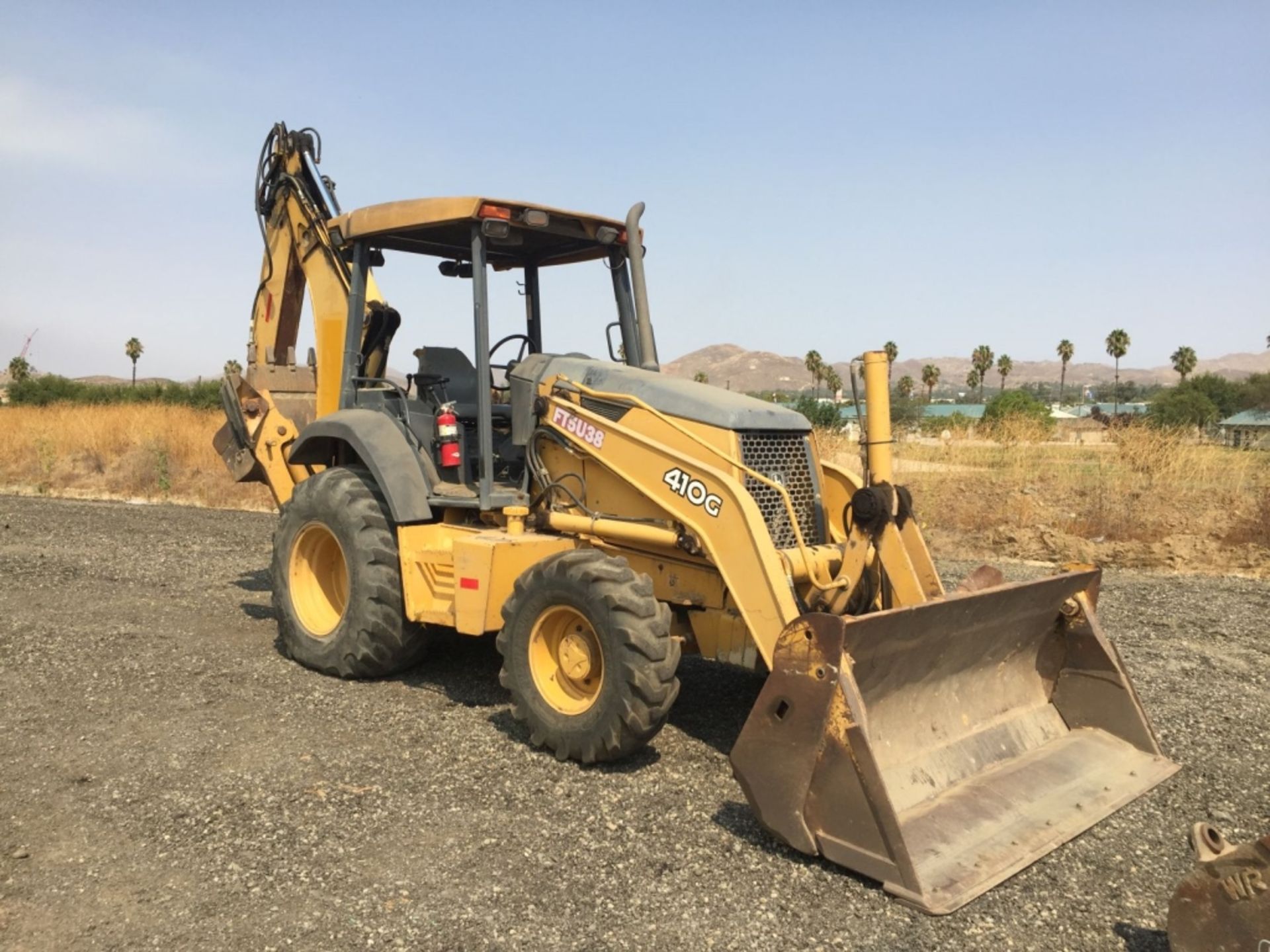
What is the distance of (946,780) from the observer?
435 centimetres

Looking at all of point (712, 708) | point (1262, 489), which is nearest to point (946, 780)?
point (712, 708)

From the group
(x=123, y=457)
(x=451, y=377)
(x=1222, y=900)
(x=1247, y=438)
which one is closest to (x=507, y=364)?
(x=451, y=377)

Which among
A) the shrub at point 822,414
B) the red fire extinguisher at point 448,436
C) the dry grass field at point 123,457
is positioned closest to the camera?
the red fire extinguisher at point 448,436

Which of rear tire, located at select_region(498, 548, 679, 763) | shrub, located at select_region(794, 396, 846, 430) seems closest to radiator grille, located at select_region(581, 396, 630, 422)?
rear tire, located at select_region(498, 548, 679, 763)

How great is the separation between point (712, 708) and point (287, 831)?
100.0 inches

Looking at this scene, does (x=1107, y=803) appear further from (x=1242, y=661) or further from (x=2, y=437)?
(x=2, y=437)

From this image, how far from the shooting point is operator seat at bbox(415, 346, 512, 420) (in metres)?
6.65

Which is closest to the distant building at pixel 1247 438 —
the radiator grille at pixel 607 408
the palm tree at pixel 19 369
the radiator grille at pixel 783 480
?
the radiator grille at pixel 783 480

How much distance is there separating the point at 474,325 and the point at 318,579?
2122mm

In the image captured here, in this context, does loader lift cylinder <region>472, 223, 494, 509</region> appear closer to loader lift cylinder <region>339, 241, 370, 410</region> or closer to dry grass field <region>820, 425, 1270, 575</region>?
loader lift cylinder <region>339, 241, 370, 410</region>

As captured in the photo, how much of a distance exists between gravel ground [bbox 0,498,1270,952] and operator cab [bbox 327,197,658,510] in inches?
54.4

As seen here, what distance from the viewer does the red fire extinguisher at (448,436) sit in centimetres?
625

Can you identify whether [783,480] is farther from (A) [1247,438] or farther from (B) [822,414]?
(A) [1247,438]

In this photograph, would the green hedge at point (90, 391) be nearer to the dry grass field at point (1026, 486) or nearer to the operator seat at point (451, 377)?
the dry grass field at point (1026, 486)
